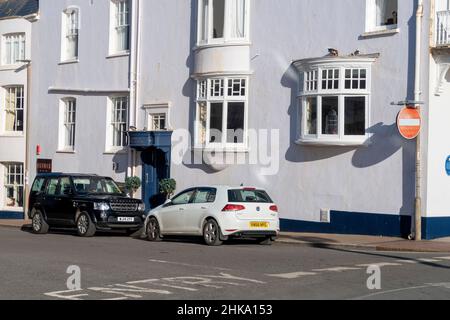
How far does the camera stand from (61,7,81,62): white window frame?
31.0 m

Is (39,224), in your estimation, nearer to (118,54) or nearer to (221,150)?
(221,150)

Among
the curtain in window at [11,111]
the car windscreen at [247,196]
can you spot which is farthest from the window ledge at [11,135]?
the car windscreen at [247,196]

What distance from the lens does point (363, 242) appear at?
1970 cm

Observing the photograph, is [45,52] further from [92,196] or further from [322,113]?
[322,113]

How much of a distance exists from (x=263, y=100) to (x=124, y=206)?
5492 mm

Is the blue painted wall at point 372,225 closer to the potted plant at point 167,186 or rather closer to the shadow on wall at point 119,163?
the potted plant at point 167,186

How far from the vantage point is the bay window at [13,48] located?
3357cm

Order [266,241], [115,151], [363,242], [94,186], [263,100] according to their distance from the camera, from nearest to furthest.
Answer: [363,242], [266,241], [94,186], [263,100], [115,151]

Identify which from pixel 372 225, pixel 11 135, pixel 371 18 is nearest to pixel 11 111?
pixel 11 135

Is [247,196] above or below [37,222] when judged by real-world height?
above

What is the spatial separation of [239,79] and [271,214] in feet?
22.3

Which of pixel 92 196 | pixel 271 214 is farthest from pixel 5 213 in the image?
pixel 271 214

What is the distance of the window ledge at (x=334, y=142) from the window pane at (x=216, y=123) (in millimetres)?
3126
